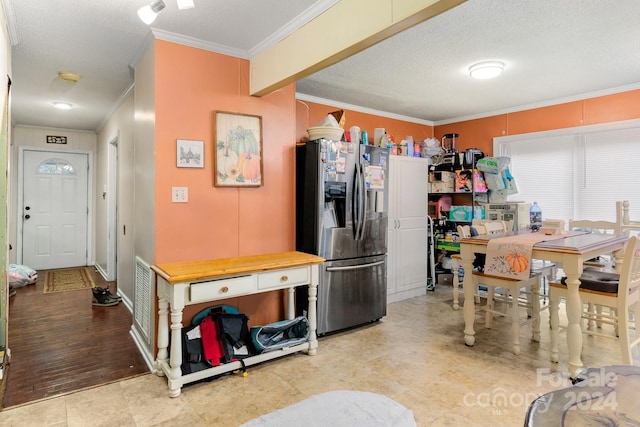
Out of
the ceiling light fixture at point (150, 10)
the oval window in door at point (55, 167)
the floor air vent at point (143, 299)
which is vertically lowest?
the floor air vent at point (143, 299)

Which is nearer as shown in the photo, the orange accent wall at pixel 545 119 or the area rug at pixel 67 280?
the orange accent wall at pixel 545 119

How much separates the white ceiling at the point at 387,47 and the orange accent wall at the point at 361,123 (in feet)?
0.52

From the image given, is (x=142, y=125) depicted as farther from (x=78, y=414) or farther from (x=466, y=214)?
(x=466, y=214)

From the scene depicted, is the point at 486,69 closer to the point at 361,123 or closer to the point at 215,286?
the point at 361,123

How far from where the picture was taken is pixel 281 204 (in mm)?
3268

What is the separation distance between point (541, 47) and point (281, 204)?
2529mm

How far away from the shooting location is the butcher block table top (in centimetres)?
231

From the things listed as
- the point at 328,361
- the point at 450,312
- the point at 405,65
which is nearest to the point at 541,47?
the point at 405,65

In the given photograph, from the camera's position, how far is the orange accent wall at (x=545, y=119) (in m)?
3.91

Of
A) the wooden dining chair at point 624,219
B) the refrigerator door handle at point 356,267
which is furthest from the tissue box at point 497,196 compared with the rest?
the refrigerator door handle at point 356,267

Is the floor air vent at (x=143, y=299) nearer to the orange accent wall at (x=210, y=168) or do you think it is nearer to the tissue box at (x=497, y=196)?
the orange accent wall at (x=210, y=168)

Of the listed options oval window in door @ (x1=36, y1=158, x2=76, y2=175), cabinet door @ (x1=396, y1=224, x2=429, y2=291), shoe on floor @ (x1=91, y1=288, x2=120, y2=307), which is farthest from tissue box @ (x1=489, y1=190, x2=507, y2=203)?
oval window in door @ (x1=36, y1=158, x2=76, y2=175)

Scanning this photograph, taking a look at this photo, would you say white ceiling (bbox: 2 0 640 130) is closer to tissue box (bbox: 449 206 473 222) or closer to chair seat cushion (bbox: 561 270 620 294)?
tissue box (bbox: 449 206 473 222)

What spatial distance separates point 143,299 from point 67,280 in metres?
3.33
